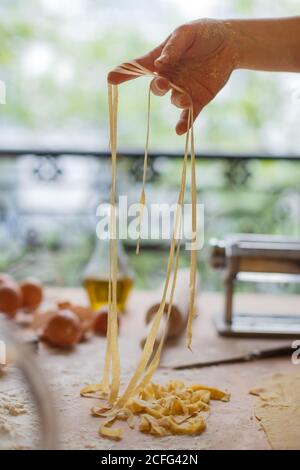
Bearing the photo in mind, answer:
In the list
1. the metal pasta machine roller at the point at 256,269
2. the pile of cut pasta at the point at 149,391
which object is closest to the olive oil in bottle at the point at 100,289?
the metal pasta machine roller at the point at 256,269

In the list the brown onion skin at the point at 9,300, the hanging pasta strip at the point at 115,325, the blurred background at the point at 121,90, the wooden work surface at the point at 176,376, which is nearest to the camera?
the wooden work surface at the point at 176,376

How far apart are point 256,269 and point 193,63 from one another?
1.47 ft

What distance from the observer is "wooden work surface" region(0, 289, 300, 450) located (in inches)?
31.2

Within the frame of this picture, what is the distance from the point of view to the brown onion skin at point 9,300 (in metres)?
1.37

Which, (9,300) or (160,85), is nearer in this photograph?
(160,85)

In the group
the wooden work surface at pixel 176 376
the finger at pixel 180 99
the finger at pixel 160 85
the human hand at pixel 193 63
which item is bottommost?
the wooden work surface at pixel 176 376

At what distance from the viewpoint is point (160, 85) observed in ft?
3.18

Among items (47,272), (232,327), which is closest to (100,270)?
(232,327)

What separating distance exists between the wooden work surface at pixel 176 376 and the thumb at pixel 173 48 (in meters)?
0.49

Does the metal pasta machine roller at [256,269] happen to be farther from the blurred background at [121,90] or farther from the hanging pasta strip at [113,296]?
the blurred background at [121,90]

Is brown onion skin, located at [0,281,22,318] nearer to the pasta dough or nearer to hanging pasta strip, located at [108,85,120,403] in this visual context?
hanging pasta strip, located at [108,85,120,403]

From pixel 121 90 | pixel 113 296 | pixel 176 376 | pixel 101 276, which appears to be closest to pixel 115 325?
pixel 113 296

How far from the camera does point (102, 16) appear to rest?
4.52 metres

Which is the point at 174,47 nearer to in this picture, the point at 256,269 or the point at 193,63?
the point at 193,63
